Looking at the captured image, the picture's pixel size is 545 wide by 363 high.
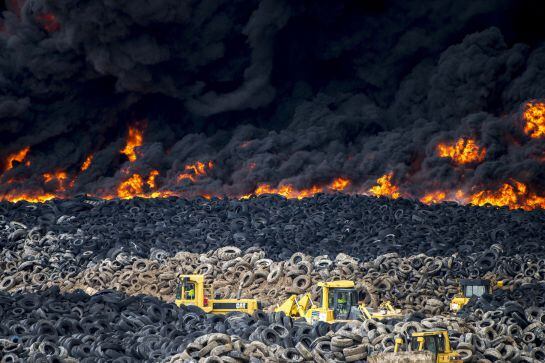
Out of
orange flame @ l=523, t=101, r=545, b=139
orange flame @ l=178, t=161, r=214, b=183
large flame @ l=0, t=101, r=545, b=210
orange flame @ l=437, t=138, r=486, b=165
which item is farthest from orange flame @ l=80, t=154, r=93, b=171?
orange flame @ l=523, t=101, r=545, b=139

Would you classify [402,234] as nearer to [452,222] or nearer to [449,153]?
[452,222]

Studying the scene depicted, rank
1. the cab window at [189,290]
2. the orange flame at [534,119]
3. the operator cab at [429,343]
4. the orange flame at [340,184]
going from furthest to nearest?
the orange flame at [340,184], the orange flame at [534,119], the cab window at [189,290], the operator cab at [429,343]

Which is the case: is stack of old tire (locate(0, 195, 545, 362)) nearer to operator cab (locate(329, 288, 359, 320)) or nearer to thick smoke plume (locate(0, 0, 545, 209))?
operator cab (locate(329, 288, 359, 320))

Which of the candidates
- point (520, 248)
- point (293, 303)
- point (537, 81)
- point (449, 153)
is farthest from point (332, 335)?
point (537, 81)

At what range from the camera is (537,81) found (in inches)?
2621

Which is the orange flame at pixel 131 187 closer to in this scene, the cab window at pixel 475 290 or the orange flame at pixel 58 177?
the orange flame at pixel 58 177

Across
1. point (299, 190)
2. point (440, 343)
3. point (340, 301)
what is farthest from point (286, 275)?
point (299, 190)

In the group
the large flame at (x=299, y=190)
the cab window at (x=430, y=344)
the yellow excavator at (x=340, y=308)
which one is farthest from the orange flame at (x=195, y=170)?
the cab window at (x=430, y=344)

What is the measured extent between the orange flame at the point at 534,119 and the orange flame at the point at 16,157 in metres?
39.5

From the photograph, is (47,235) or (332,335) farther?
(47,235)

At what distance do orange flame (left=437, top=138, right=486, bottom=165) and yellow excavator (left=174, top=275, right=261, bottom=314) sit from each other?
108 feet

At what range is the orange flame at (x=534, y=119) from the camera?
6112cm

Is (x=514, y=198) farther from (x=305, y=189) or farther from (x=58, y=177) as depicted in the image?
(x=58, y=177)

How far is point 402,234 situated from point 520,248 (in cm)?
633
